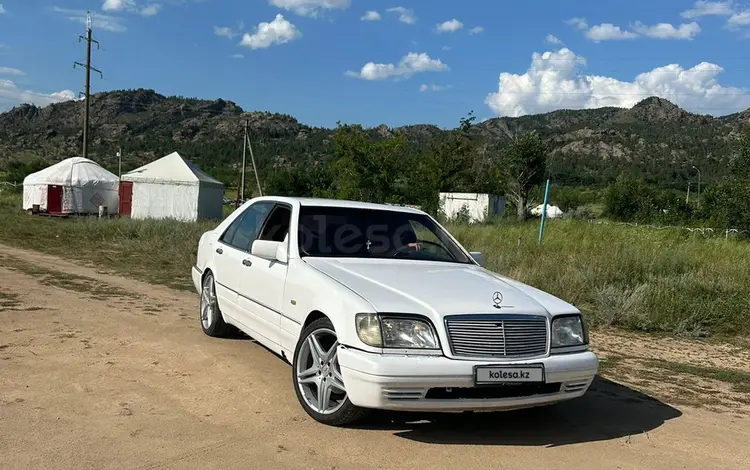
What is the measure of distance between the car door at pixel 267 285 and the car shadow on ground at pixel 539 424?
1157 mm

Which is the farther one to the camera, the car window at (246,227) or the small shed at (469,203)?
the small shed at (469,203)

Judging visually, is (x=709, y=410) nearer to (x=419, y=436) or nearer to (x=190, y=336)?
(x=419, y=436)

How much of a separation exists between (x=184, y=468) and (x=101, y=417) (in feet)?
3.41

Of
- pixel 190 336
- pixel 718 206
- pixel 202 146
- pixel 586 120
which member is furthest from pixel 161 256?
pixel 586 120

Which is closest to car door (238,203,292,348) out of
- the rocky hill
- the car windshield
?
the car windshield

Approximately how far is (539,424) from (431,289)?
4.08 feet

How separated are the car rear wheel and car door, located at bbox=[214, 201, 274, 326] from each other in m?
0.23

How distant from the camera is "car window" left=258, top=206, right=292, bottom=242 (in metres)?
5.65

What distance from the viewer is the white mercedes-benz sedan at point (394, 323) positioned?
152 inches

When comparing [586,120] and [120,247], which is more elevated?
[586,120]

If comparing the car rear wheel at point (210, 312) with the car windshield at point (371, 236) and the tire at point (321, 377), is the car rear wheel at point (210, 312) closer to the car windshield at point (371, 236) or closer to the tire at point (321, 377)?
the car windshield at point (371, 236)

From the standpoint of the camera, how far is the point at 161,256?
1524 cm

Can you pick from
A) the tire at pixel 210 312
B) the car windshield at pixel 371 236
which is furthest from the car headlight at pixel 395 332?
the tire at pixel 210 312

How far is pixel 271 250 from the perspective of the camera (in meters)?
5.07
